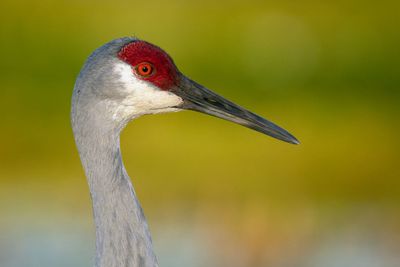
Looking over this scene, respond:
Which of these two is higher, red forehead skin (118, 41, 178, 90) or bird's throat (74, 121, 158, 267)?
red forehead skin (118, 41, 178, 90)

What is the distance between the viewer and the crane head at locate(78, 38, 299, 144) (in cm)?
553

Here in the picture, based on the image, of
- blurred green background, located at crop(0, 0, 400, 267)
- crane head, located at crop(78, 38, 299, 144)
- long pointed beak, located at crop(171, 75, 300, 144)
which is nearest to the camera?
crane head, located at crop(78, 38, 299, 144)

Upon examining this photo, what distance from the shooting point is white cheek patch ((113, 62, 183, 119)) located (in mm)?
5543

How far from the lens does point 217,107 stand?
19.0ft

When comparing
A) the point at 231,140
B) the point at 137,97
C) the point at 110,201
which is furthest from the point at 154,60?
the point at 231,140

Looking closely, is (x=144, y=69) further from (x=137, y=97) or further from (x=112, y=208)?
(x=112, y=208)

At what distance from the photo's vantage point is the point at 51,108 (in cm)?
1440

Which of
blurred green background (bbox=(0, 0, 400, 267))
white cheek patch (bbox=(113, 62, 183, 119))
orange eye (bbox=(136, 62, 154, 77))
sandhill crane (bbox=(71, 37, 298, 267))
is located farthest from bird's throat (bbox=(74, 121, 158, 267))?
blurred green background (bbox=(0, 0, 400, 267))

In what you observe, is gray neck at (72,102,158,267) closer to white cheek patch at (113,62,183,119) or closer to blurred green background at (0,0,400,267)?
white cheek patch at (113,62,183,119)

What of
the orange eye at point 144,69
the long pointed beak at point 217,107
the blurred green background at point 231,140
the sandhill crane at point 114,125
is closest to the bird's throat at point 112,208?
the sandhill crane at point 114,125

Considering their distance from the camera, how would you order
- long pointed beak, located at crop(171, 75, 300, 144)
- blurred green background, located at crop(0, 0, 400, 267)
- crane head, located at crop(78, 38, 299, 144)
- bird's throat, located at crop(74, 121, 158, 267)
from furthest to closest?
blurred green background, located at crop(0, 0, 400, 267)
long pointed beak, located at crop(171, 75, 300, 144)
crane head, located at crop(78, 38, 299, 144)
bird's throat, located at crop(74, 121, 158, 267)

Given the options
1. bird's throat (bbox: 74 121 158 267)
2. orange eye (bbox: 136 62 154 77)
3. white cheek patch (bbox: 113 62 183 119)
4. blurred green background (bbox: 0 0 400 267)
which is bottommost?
bird's throat (bbox: 74 121 158 267)

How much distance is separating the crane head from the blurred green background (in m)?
3.67

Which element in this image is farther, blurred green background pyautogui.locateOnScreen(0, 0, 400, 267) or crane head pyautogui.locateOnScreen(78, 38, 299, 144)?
blurred green background pyautogui.locateOnScreen(0, 0, 400, 267)
